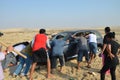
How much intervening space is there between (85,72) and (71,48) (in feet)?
5.54

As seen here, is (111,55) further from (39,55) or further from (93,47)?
(93,47)

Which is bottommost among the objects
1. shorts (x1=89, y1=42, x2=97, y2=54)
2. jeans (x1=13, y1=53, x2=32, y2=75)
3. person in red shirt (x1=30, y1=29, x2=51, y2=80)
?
jeans (x1=13, y1=53, x2=32, y2=75)

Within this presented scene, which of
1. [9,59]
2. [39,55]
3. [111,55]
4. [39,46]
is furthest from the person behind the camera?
[9,59]

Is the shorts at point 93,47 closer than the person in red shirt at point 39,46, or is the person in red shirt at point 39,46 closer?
the person in red shirt at point 39,46

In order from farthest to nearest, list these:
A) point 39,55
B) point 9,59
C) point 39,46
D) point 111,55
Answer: point 9,59, point 39,55, point 39,46, point 111,55

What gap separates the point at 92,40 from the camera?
42.4ft

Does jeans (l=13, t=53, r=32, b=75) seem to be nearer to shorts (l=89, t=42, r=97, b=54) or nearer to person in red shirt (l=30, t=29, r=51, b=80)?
person in red shirt (l=30, t=29, r=51, b=80)

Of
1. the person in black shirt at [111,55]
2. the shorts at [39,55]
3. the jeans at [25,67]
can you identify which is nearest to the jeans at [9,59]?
the jeans at [25,67]

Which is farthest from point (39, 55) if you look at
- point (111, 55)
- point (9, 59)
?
point (111, 55)

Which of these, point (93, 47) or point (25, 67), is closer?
point (25, 67)

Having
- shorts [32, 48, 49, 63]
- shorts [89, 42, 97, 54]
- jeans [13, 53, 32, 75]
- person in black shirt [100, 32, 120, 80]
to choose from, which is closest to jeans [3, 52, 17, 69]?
jeans [13, 53, 32, 75]

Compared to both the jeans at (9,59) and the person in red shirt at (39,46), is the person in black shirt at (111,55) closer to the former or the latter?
the person in red shirt at (39,46)

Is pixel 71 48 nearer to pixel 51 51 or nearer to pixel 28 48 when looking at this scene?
pixel 51 51

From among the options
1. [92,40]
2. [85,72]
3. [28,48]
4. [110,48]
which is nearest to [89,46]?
[92,40]
